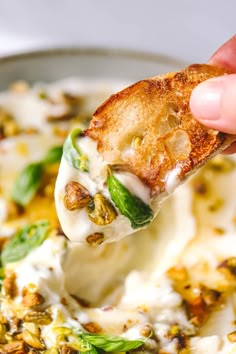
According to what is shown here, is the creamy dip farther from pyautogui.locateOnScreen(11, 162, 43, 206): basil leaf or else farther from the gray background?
the gray background

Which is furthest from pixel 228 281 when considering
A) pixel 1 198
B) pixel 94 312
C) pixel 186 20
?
pixel 186 20

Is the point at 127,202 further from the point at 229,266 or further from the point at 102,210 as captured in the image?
the point at 229,266

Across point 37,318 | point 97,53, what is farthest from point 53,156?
point 37,318

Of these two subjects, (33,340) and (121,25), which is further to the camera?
(121,25)

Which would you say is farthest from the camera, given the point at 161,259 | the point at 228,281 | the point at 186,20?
the point at 186,20

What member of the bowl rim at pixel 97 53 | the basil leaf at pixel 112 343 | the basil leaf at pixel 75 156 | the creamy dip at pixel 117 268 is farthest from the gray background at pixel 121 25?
the basil leaf at pixel 112 343

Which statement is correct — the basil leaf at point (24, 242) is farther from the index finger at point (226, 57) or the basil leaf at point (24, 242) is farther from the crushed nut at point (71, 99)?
the index finger at point (226, 57)

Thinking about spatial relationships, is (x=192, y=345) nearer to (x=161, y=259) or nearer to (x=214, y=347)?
(x=214, y=347)
